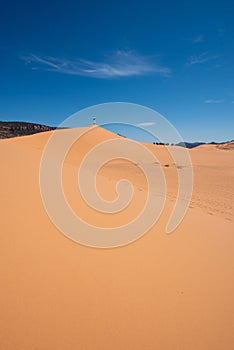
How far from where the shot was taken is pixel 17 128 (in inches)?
2007

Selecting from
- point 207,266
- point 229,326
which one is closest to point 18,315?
point 229,326

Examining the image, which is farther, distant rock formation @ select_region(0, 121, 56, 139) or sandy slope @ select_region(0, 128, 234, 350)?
distant rock formation @ select_region(0, 121, 56, 139)

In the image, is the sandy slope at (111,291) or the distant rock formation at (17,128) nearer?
the sandy slope at (111,291)

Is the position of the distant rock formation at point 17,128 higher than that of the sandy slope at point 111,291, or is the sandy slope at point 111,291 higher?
the distant rock formation at point 17,128

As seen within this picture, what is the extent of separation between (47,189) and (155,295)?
384cm

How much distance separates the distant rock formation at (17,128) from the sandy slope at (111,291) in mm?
43070

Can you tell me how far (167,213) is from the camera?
532 cm

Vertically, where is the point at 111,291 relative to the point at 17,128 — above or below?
below

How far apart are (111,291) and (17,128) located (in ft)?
180

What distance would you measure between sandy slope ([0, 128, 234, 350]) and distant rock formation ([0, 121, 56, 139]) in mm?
43070

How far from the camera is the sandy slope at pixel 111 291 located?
5.81 feet

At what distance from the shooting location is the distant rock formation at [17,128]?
43866mm

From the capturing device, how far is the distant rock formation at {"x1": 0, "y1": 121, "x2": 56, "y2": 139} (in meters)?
43.9

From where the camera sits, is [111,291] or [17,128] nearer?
[111,291]
